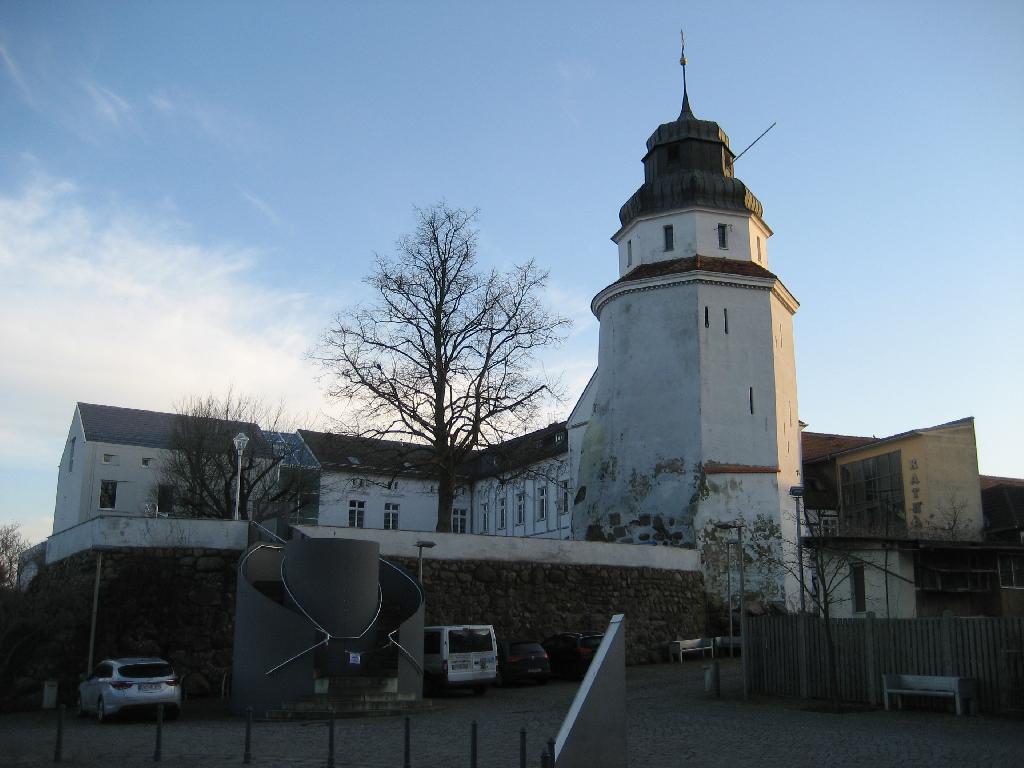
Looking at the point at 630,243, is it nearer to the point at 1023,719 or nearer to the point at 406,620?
the point at 406,620

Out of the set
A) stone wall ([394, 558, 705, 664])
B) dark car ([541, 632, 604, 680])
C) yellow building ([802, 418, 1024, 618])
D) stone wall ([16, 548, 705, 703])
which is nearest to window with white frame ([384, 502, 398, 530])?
yellow building ([802, 418, 1024, 618])

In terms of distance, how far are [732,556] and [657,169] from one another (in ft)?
49.5

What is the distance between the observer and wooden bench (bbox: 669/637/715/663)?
31.6 meters

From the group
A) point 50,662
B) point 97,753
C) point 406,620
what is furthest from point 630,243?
point 97,753

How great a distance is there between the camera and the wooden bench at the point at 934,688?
1833cm

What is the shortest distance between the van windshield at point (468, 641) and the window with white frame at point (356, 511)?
36.9 metres

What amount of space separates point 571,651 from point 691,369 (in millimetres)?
13167

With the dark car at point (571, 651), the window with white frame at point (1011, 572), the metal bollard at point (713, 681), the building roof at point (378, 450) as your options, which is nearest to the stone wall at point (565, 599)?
the dark car at point (571, 651)

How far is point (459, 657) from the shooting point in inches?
930

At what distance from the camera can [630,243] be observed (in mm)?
40750

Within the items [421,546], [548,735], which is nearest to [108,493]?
[421,546]

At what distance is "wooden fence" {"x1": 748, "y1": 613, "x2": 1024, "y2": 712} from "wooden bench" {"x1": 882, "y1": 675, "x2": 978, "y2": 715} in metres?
0.31

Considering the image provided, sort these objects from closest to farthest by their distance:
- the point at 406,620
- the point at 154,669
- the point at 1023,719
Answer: the point at 1023,719
the point at 154,669
the point at 406,620

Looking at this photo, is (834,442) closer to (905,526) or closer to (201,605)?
(905,526)
